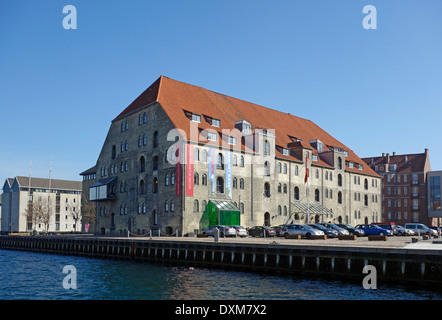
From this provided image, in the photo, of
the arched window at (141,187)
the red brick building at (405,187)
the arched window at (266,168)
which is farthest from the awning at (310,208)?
the red brick building at (405,187)

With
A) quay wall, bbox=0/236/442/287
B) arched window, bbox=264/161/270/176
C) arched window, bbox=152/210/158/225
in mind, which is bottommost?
quay wall, bbox=0/236/442/287

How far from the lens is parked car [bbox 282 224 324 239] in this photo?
4878 centimetres

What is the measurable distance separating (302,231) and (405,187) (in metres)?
76.6

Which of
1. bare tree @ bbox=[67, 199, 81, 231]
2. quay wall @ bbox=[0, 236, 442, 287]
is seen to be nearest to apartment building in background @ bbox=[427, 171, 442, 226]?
bare tree @ bbox=[67, 199, 81, 231]

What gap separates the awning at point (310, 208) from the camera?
73.2m

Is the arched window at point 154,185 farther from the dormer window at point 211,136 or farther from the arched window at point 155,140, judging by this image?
the dormer window at point 211,136

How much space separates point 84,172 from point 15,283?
212ft

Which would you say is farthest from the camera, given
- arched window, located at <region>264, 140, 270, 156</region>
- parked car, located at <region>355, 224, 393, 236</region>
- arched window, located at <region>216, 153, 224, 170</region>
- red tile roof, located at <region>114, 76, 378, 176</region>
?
arched window, located at <region>264, 140, 270, 156</region>

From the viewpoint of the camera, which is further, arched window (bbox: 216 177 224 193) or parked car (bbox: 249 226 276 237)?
arched window (bbox: 216 177 224 193)

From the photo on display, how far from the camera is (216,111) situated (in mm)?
70375

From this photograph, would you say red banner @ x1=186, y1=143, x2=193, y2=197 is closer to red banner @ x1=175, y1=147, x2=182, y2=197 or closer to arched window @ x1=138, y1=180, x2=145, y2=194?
red banner @ x1=175, y1=147, x2=182, y2=197

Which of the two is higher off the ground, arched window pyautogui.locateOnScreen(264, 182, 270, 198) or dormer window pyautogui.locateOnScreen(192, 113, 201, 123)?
dormer window pyautogui.locateOnScreen(192, 113, 201, 123)

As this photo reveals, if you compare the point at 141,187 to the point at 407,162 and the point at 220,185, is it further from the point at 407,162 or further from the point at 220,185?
the point at 407,162

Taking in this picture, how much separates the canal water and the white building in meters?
93.5
